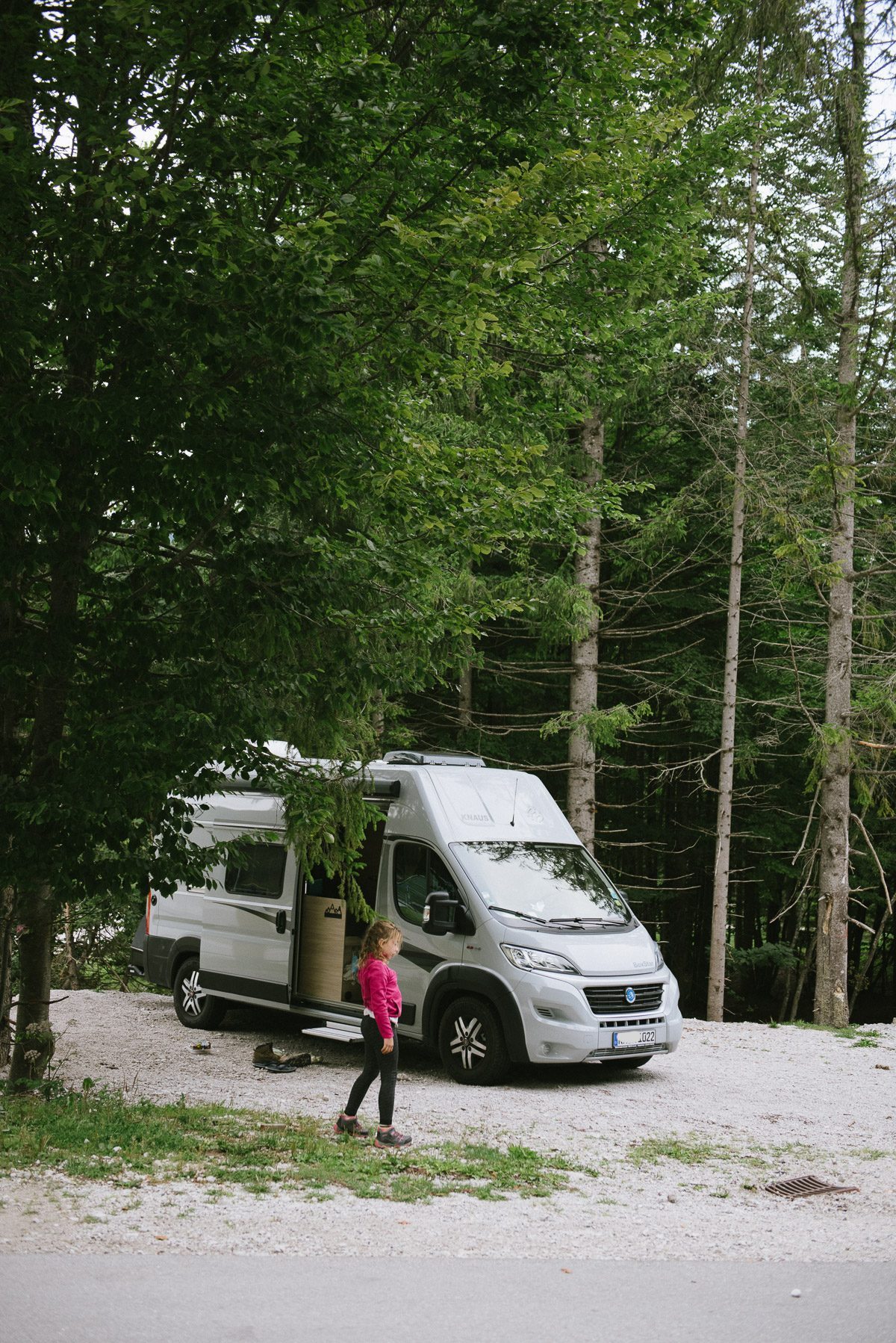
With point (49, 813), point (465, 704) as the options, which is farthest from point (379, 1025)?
point (465, 704)

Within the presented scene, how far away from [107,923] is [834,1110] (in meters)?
15.7

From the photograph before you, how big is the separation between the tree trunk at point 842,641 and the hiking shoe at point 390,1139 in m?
10.8

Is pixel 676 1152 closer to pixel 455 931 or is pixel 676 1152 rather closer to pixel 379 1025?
pixel 379 1025

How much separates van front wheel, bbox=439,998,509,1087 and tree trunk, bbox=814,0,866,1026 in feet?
27.2

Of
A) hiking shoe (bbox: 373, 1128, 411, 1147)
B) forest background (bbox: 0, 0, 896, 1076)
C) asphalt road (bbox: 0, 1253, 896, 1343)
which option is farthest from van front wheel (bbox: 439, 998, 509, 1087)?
asphalt road (bbox: 0, 1253, 896, 1343)

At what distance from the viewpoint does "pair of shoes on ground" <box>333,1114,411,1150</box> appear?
7934 millimetres

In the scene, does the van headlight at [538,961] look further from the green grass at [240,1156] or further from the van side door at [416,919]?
the green grass at [240,1156]

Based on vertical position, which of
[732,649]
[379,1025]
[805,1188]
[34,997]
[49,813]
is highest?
[732,649]

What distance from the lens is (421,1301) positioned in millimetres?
5086

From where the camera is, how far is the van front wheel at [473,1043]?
10469 millimetres

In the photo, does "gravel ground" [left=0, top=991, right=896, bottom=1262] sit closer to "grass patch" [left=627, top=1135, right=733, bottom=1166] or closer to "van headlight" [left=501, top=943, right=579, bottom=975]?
"grass patch" [left=627, top=1135, right=733, bottom=1166]

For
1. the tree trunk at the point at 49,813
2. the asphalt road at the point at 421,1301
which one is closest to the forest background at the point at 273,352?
the tree trunk at the point at 49,813

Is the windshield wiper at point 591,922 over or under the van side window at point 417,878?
under

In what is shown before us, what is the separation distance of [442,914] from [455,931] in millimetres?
184
